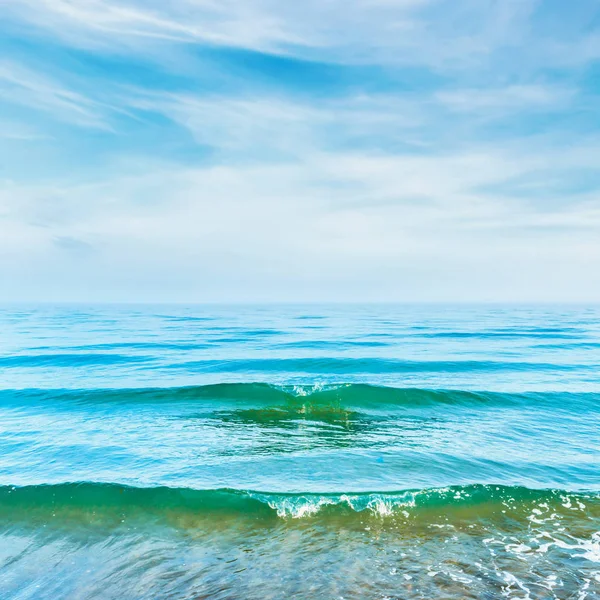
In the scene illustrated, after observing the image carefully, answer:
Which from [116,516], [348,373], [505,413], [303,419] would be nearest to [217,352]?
[348,373]

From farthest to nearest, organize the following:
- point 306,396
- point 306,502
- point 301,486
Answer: point 306,396 < point 301,486 < point 306,502

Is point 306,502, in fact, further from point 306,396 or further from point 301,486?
point 306,396

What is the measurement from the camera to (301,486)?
10500 millimetres

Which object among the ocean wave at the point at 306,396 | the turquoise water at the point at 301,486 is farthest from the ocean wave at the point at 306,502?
the ocean wave at the point at 306,396

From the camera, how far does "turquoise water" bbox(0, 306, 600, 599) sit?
7117 mm

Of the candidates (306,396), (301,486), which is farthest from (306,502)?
(306,396)

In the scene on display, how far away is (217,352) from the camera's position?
3478cm

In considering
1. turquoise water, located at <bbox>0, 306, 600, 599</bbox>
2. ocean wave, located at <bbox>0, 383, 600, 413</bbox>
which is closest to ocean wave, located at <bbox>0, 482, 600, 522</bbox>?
turquoise water, located at <bbox>0, 306, 600, 599</bbox>

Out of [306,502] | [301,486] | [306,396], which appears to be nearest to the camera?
[306,502]

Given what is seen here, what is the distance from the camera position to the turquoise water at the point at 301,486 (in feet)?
23.4

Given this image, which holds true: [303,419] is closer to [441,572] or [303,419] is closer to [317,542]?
[317,542]

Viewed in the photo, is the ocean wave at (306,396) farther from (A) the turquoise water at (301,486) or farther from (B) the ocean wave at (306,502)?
(B) the ocean wave at (306,502)

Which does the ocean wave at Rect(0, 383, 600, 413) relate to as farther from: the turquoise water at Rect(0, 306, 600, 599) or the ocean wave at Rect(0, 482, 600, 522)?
the ocean wave at Rect(0, 482, 600, 522)

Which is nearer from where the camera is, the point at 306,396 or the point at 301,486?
the point at 301,486
